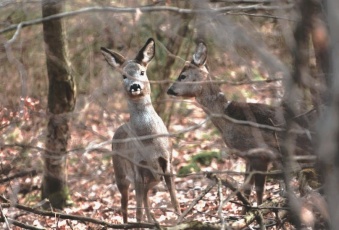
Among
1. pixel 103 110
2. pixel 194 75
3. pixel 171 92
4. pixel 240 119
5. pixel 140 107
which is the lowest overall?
pixel 103 110

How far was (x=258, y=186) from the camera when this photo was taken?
8.84 metres

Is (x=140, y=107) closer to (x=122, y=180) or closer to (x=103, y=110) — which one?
(x=122, y=180)

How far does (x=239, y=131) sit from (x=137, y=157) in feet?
4.56

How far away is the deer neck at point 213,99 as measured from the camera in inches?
404

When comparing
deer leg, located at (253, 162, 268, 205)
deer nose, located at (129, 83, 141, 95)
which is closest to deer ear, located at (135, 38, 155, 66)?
deer nose, located at (129, 83, 141, 95)

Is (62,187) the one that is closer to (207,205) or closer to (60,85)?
(60,85)

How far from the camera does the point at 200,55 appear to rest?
10.2 metres

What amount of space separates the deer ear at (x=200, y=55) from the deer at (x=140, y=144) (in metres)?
0.62

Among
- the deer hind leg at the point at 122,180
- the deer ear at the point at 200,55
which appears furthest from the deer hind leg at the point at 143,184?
the deer ear at the point at 200,55

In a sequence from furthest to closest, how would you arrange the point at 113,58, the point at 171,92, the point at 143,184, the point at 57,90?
the point at 57,90 → the point at 171,92 → the point at 113,58 → the point at 143,184

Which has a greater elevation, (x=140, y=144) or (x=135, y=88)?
(x=135, y=88)

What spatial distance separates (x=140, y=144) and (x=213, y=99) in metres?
1.87

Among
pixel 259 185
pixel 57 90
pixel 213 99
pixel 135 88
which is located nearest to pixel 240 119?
pixel 213 99

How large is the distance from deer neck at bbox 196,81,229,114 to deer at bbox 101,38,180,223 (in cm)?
92
